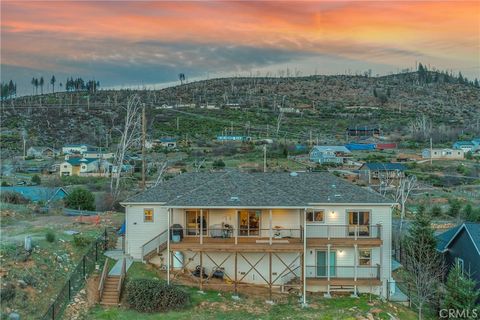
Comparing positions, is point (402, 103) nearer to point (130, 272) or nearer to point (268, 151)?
point (268, 151)

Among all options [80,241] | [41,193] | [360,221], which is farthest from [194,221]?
[41,193]

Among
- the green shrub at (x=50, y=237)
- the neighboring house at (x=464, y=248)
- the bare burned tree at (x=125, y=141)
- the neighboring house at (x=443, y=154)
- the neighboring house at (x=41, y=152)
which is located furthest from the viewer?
the neighboring house at (x=443, y=154)

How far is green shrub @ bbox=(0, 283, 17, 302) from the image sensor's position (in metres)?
19.0

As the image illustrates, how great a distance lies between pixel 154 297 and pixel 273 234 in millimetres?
7216

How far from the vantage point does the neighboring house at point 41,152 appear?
3659 inches

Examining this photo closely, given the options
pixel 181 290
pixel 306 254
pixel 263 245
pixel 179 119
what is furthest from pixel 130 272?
pixel 179 119

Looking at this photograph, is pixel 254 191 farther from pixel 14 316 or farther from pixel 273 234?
pixel 14 316

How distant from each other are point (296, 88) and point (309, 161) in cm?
10836

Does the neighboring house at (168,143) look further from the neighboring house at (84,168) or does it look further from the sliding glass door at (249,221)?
the sliding glass door at (249,221)

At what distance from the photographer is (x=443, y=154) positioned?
3723 inches

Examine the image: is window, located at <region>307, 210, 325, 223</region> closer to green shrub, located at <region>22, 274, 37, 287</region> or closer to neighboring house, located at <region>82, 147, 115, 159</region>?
green shrub, located at <region>22, 274, 37, 287</region>

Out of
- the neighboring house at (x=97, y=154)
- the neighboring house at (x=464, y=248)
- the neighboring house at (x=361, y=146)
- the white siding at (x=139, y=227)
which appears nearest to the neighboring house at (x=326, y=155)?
the neighboring house at (x=361, y=146)

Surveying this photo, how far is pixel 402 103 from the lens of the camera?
173 metres

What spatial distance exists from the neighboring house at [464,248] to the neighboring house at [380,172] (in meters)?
39.0
